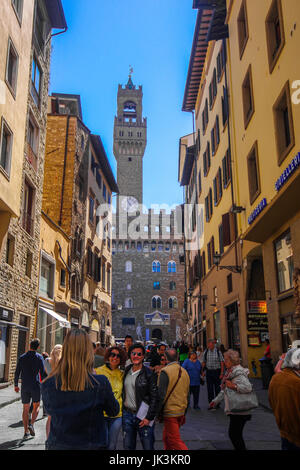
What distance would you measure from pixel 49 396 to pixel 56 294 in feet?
63.2

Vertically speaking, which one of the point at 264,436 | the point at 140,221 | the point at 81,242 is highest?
the point at 140,221

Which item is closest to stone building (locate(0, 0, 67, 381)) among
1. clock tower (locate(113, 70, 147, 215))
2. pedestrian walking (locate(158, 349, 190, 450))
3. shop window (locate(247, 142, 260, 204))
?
shop window (locate(247, 142, 260, 204))

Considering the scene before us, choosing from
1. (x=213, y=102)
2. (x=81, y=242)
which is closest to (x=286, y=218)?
(x=213, y=102)

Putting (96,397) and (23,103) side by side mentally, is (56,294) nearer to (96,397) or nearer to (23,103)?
(23,103)

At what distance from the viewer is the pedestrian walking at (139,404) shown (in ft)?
16.5

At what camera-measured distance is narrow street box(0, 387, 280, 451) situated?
6.73 metres

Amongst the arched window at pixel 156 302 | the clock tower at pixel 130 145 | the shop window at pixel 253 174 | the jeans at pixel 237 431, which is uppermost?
the clock tower at pixel 130 145

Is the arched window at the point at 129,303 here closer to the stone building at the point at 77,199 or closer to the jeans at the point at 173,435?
the stone building at the point at 77,199

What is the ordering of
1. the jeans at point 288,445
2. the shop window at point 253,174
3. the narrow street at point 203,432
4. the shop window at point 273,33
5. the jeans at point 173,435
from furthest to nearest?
the shop window at point 253,174 → the shop window at point 273,33 → the narrow street at point 203,432 → the jeans at point 173,435 → the jeans at point 288,445

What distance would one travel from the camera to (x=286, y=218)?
12.2 metres

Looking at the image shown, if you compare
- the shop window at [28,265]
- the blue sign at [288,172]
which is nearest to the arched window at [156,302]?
the shop window at [28,265]

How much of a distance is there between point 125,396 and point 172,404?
675 millimetres

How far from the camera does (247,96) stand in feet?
53.4

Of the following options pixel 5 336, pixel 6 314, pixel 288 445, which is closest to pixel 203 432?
pixel 288 445
